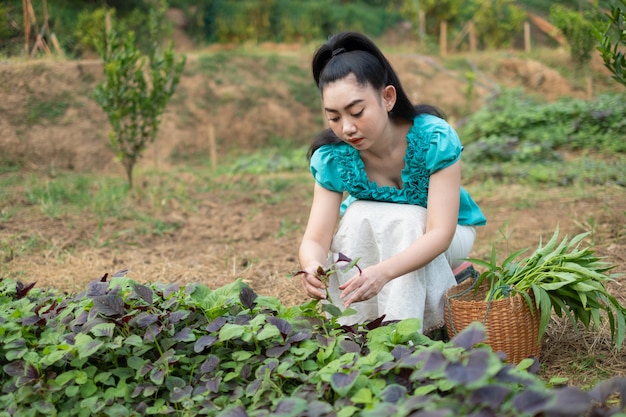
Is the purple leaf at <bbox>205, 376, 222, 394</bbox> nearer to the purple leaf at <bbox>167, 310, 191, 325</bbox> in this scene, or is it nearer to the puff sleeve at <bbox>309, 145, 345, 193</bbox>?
the purple leaf at <bbox>167, 310, 191, 325</bbox>

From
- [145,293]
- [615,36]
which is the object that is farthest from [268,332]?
[615,36]

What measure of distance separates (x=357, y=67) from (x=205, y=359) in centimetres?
115

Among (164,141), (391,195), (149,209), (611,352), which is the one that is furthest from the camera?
(164,141)

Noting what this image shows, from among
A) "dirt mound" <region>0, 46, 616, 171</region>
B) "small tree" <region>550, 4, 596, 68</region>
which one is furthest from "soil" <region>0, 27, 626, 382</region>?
"small tree" <region>550, 4, 596, 68</region>

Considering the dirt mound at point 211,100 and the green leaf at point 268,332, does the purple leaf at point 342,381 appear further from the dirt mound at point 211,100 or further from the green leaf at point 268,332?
the dirt mound at point 211,100

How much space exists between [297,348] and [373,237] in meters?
0.79

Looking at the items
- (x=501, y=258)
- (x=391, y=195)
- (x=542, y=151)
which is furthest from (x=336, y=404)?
(x=542, y=151)

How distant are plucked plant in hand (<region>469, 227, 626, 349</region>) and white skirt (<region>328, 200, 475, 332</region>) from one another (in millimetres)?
184

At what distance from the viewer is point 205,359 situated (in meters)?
1.89

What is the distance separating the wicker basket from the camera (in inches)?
88.1

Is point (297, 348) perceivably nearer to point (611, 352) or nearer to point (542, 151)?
point (611, 352)

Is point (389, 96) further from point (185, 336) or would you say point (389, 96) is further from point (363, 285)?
point (185, 336)

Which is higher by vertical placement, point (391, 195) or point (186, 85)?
point (391, 195)

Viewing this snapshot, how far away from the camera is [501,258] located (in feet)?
12.5
